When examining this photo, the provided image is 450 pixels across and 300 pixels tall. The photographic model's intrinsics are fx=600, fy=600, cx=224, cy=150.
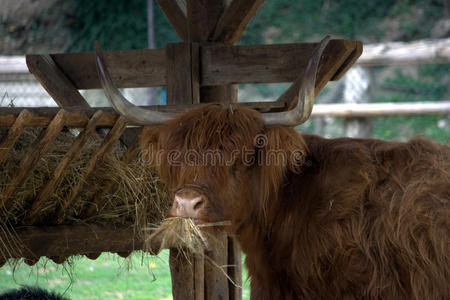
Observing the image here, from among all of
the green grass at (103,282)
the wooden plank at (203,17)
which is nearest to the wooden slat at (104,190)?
the wooden plank at (203,17)

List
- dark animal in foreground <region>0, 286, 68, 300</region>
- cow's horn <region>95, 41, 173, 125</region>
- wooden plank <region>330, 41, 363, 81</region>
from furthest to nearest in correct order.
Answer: dark animal in foreground <region>0, 286, 68, 300</region>, wooden plank <region>330, 41, 363, 81</region>, cow's horn <region>95, 41, 173, 125</region>

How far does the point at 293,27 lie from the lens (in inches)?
469

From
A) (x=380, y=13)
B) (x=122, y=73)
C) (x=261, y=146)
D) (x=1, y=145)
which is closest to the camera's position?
(x=1, y=145)

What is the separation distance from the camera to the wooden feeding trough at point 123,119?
3.70 m

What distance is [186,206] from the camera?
331cm

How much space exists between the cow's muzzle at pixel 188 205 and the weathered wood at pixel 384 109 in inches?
284

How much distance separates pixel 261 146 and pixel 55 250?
1.54 metres

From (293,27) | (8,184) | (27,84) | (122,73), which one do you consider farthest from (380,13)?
(8,184)

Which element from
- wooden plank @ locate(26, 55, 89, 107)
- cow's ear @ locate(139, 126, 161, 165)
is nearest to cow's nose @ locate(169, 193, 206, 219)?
cow's ear @ locate(139, 126, 161, 165)

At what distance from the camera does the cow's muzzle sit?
331 centimetres

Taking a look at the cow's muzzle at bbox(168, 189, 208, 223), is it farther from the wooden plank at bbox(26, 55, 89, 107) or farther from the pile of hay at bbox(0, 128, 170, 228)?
the wooden plank at bbox(26, 55, 89, 107)

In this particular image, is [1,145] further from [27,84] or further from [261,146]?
[27,84]

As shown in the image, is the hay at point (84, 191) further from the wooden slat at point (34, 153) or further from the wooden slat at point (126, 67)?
the wooden slat at point (126, 67)

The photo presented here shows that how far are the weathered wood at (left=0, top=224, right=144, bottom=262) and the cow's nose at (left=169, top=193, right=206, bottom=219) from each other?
3.10 feet
